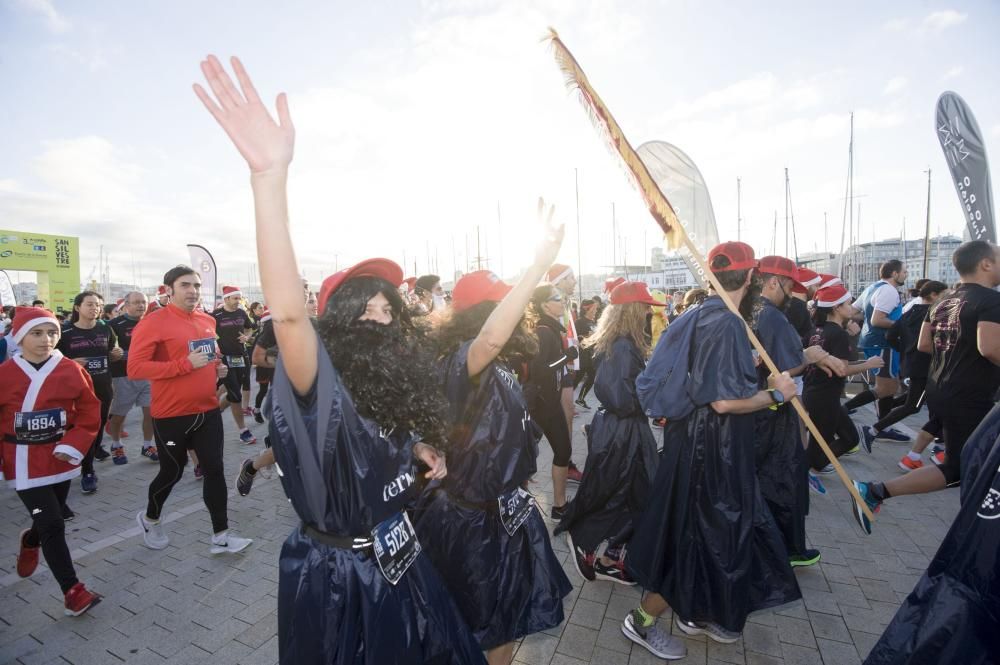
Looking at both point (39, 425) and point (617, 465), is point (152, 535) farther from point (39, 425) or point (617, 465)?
point (617, 465)

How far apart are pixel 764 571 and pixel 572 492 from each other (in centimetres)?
260

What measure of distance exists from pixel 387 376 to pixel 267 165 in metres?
0.75

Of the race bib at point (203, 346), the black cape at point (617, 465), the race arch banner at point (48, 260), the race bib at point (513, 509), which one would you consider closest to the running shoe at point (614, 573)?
the black cape at point (617, 465)

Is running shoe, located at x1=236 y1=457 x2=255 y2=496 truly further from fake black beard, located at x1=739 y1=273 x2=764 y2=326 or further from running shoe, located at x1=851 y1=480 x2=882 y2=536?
running shoe, located at x1=851 y1=480 x2=882 y2=536

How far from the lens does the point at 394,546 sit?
166 centimetres

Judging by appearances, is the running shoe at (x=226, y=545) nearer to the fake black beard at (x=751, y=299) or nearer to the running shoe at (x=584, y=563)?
the running shoe at (x=584, y=563)

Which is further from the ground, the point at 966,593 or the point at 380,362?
the point at 380,362

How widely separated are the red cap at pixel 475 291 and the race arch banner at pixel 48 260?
32.1m

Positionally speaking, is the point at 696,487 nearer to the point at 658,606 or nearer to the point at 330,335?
the point at 658,606

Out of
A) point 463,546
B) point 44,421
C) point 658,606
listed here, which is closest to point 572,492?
point 658,606

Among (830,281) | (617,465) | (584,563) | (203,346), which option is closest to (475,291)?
(617,465)

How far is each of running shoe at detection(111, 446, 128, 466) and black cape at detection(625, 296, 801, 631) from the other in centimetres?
702

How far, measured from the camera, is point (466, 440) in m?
2.27

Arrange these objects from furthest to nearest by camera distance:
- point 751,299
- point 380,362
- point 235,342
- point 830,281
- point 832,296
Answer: point 235,342, point 830,281, point 832,296, point 751,299, point 380,362
